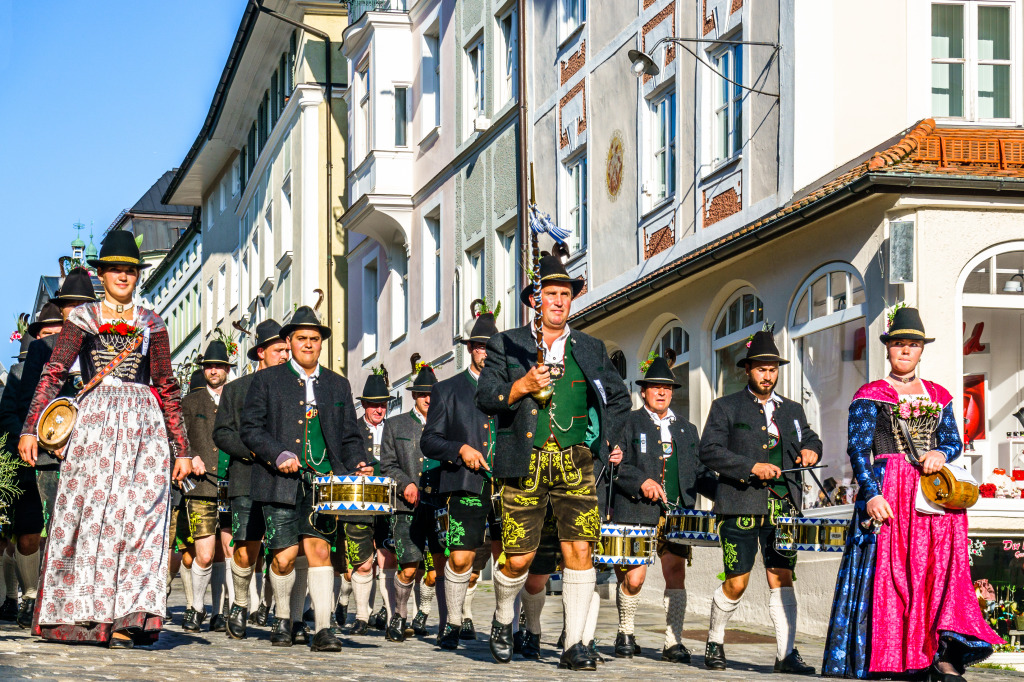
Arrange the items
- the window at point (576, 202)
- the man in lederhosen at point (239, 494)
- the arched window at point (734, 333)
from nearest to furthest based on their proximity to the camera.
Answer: the man in lederhosen at point (239, 494)
the arched window at point (734, 333)
the window at point (576, 202)

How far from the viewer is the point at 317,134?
41.5 metres

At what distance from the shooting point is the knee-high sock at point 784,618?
11273 millimetres

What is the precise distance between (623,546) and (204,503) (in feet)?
15.1

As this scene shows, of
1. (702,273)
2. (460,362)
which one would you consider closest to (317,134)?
(460,362)

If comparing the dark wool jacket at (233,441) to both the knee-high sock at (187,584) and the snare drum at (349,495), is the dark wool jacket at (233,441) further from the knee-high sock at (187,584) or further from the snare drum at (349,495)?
the snare drum at (349,495)

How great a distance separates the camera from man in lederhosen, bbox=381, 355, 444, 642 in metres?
13.7

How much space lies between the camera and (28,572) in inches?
508

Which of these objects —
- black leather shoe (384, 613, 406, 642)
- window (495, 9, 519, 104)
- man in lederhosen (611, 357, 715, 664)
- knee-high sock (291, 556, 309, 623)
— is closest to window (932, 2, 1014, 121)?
man in lederhosen (611, 357, 715, 664)

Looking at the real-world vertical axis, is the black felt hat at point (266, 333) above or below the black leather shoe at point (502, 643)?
above

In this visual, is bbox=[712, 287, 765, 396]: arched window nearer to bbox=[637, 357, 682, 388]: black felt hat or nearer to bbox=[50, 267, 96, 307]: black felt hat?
bbox=[637, 357, 682, 388]: black felt hat

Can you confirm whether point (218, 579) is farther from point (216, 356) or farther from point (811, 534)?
point (811, 534)

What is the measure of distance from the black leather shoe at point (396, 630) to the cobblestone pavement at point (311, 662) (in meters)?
0.10

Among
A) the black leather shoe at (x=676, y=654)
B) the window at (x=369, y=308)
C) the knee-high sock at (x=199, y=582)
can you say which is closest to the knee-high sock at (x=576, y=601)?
the black leather shoe at (x=676, y=654)

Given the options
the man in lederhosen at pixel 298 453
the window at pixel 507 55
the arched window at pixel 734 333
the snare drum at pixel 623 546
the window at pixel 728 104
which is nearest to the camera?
the man in lederhosen at pixel 298 453
